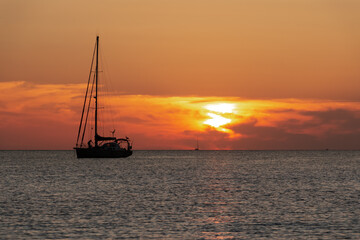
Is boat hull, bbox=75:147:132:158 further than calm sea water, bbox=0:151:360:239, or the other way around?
→ boat hull, bbox=75:147:132:158

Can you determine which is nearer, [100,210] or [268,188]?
[100,210]

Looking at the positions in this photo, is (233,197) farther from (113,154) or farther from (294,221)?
(113,154)

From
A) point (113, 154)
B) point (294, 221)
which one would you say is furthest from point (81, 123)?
point (294, 221)

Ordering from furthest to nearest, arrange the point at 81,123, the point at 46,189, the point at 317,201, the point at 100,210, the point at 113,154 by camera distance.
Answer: the point at 113,154, the point at 81,123, the point at 46,189, the point at 317,201, the point at 100,210

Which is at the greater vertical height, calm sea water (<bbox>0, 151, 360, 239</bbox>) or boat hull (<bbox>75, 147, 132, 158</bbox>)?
boat hull (<bbox>75, 147, 132, 158</bbox>)

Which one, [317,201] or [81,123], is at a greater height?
[81,123]

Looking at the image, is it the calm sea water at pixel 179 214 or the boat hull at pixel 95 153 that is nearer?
the calm sea water at pixel 179 214

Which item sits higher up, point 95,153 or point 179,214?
point 95,153

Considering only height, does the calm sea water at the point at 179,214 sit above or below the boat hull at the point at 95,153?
below

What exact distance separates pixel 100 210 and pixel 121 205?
4.86 metres

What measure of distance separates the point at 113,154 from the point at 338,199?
4562 inches

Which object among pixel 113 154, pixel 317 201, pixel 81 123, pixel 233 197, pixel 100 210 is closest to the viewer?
pixel 100 210

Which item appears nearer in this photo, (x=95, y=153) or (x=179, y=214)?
(x=179, y=214)

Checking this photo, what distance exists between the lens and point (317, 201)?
5938cm
